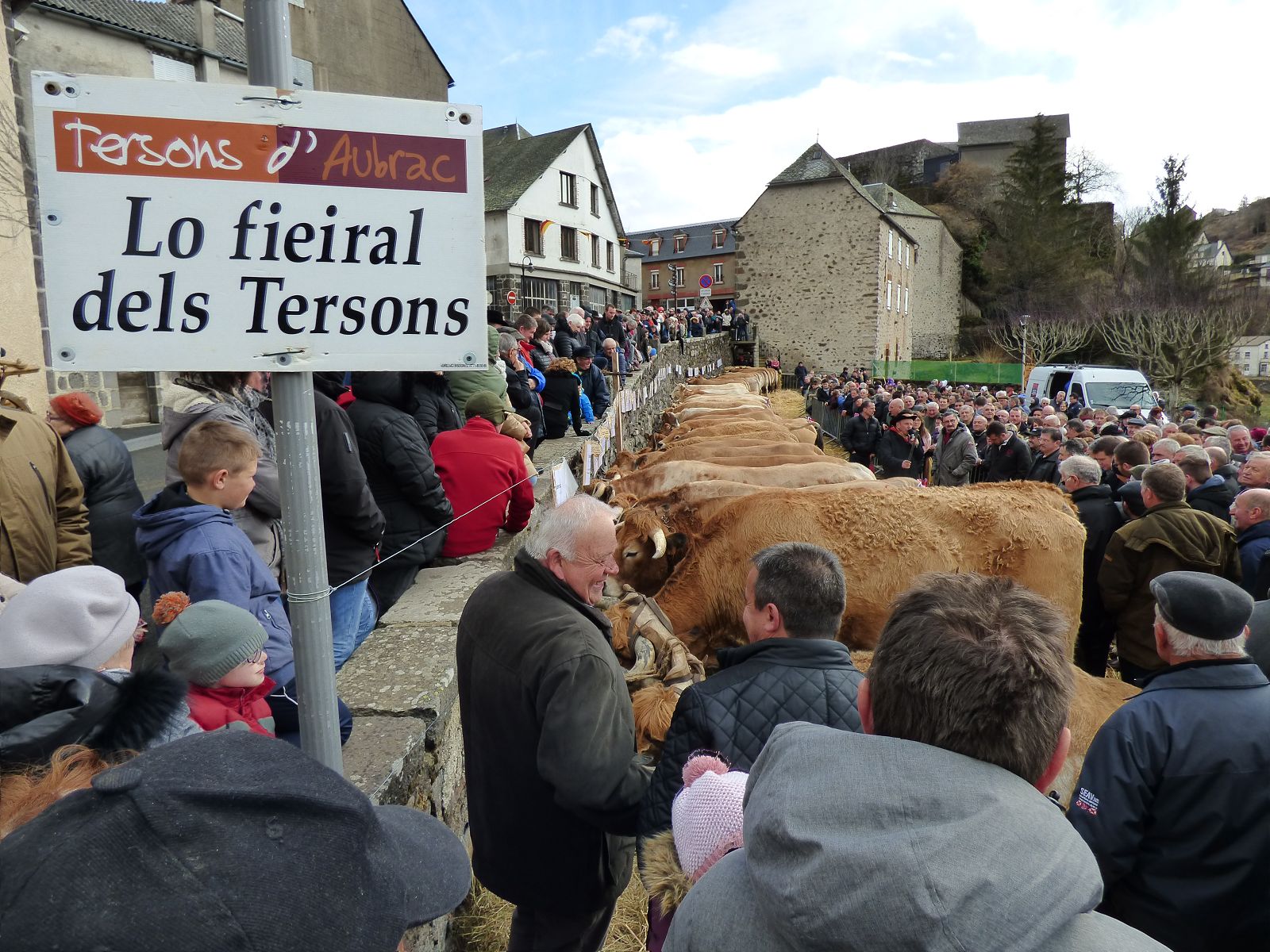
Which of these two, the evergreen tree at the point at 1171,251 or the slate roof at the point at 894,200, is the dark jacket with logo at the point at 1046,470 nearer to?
the evergreen tree at the point at 1171,251

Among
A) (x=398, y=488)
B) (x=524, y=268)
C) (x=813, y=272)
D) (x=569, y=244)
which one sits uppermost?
(x=569, y=244)

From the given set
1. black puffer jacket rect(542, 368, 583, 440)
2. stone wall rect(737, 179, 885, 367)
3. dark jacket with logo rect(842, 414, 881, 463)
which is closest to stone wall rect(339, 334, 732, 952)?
black puffer jacket rect(542, 368, 583, 440)

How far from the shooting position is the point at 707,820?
162 centimetres

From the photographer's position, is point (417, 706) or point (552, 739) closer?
point (552, 739)

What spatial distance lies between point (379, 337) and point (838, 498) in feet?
15.3

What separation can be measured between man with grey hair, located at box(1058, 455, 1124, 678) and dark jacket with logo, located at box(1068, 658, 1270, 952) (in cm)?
375

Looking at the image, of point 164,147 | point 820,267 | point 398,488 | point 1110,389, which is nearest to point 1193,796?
point 164,147

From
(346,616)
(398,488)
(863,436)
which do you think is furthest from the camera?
(863,436)

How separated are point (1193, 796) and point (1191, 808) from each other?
1.7 inches

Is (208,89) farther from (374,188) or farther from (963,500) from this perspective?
(963,500)

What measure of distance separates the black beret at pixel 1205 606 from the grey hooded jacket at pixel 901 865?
172cm

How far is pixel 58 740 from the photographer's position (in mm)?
1503

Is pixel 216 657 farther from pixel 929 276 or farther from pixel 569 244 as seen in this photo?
pixel 929 276

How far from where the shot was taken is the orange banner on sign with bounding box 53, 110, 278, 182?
53.9 inches
